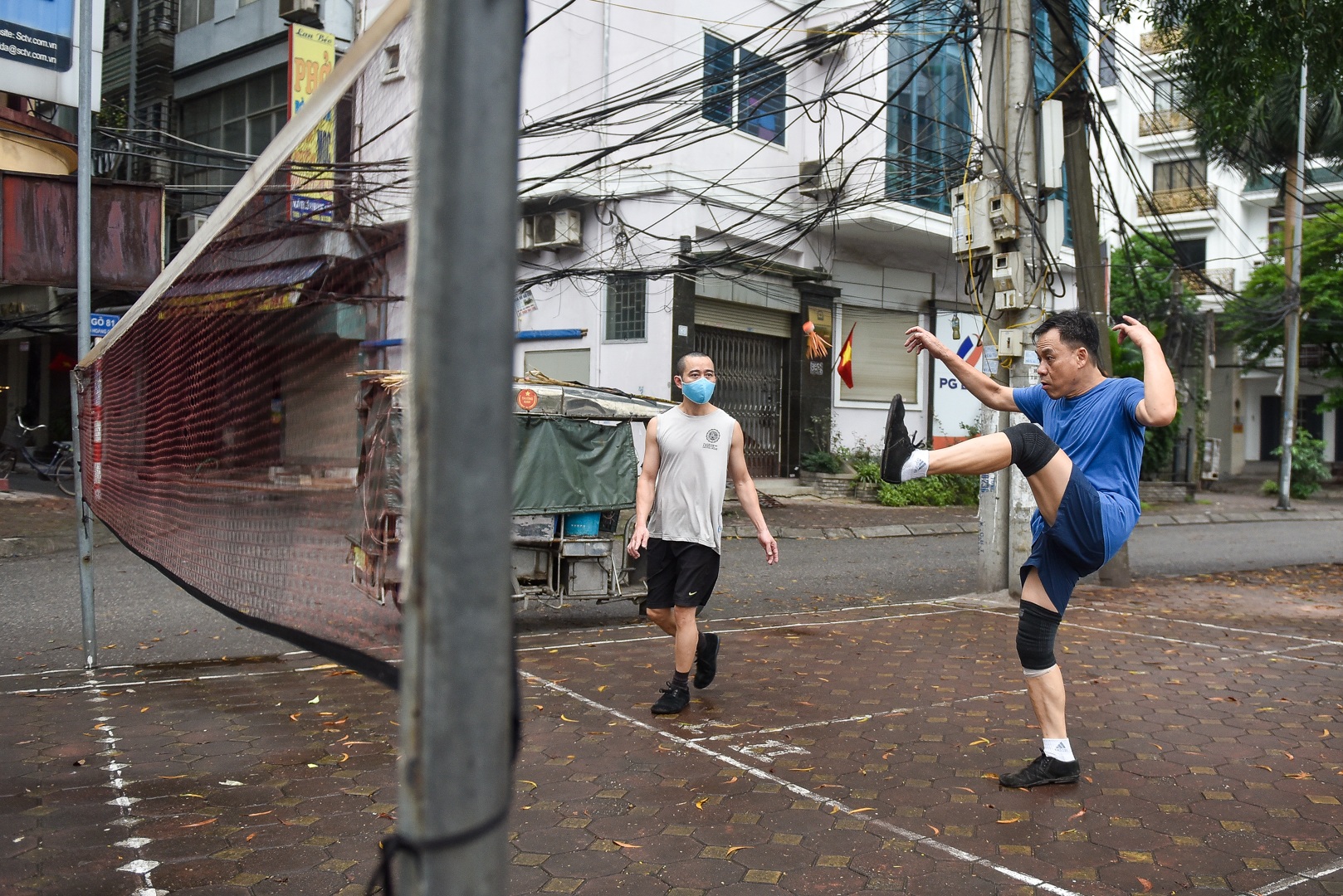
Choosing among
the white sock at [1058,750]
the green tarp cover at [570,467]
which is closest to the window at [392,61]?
the white sock at [1058,750]

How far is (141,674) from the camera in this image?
6543 mm

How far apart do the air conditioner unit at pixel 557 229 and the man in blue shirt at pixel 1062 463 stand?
14.1 metres

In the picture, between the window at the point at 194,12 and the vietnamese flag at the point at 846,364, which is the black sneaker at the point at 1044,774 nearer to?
the vietnamese flag at the point at 846,364

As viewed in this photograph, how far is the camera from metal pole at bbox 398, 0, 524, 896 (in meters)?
1.22

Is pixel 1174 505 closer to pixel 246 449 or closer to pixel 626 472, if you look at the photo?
pixel 626 472

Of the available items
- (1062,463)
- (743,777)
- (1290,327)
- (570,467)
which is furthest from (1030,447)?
(1290,327)

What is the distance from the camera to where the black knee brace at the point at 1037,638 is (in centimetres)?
446

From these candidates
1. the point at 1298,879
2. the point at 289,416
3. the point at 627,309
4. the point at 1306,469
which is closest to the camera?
the point at 1298,879

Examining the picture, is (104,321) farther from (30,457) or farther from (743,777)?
(743,777)

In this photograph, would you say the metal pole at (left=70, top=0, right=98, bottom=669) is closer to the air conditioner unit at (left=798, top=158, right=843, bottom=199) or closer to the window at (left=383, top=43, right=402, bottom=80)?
the window at (left=383, top=43, right=402, bottom=80)

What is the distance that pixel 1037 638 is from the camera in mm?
4469

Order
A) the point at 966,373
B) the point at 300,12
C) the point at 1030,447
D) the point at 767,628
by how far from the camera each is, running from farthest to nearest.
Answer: the point at 300,12 < the point at 767,628 < the point at 966,373 < the point at 1030,447

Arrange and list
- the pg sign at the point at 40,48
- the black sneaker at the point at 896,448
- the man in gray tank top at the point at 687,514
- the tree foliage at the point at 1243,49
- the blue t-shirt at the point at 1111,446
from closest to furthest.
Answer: the black sneaker at the point at 896,448 < the blue t-shirt at the point at 1111,446 < the man in gray tank top at the point at 687,514 < the tree foliage at the point at 1243,49 < the pg sign at the point at 40,48

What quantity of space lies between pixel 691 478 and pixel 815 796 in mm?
1955
